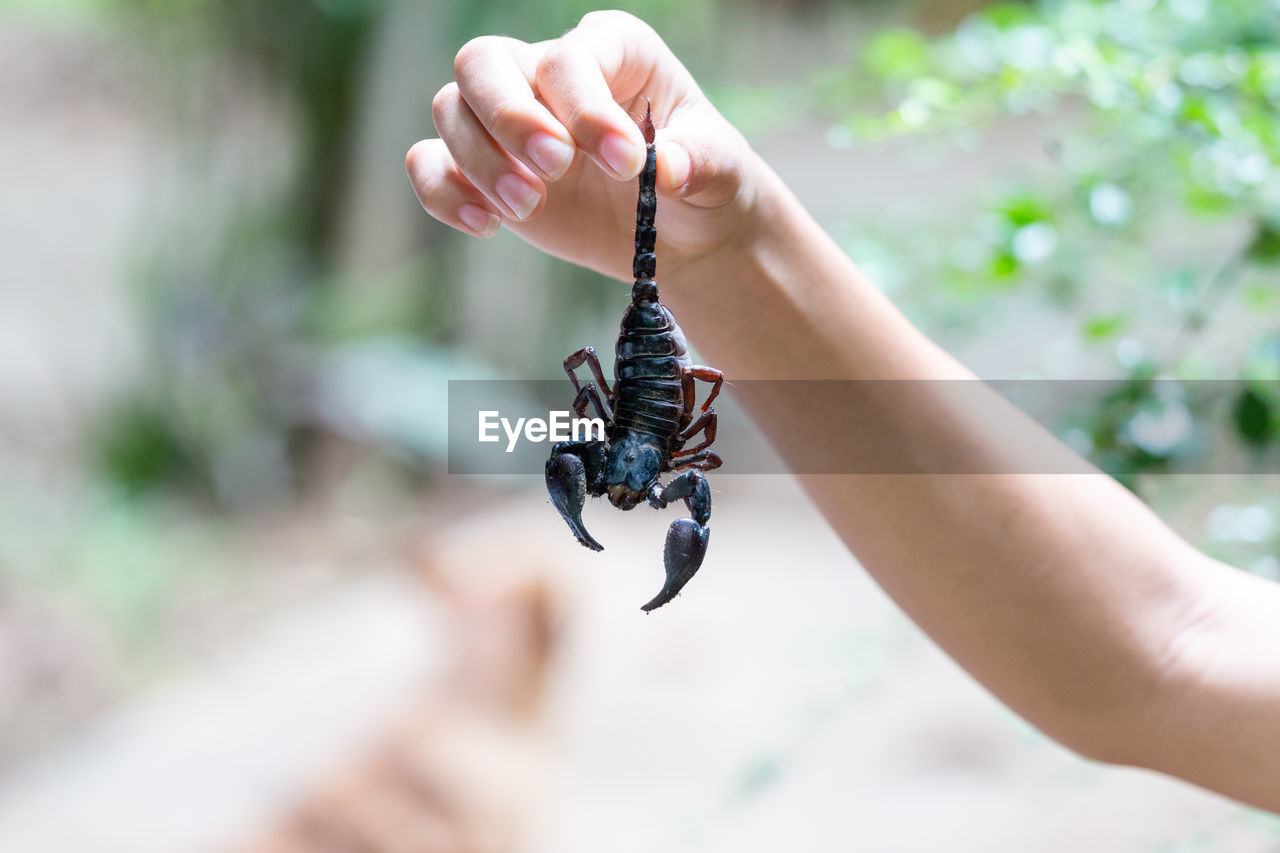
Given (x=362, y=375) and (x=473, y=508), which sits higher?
(x=362, y=375)

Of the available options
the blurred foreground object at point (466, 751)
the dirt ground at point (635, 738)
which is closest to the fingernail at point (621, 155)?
the dirt ground at point (635, 738)

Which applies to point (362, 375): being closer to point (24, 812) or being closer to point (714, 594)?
point (714, 594)

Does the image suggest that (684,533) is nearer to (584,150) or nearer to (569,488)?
(569,488)

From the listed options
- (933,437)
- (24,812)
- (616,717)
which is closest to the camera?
(933,437)

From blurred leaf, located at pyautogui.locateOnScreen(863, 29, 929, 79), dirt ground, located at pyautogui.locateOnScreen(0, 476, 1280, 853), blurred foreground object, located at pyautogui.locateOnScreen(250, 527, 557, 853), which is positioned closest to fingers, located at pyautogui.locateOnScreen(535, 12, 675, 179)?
blurred leaf, located at pyautogui.locateOnScreen(863, 29, 929, 79)

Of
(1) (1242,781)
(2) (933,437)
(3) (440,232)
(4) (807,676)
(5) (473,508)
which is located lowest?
(5) (473,508)

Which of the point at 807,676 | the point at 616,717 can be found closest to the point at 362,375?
the point at 616,717

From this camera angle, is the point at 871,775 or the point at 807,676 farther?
the point at 807,676
